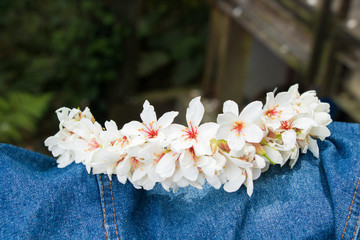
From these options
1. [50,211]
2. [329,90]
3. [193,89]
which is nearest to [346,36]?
[329,90]

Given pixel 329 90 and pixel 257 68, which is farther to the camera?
pixel 257 68

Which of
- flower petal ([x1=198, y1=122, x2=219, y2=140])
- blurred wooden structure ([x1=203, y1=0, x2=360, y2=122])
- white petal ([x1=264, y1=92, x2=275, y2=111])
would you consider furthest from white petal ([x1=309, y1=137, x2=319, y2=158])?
blurred wooden structure ([x1=203, y1=0, x2=360, y2=122])

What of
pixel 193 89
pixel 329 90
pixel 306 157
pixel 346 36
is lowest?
pixel 193 89

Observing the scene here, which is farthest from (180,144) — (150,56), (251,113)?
(150,56)

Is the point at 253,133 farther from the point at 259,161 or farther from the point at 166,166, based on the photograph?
the point at 166,166

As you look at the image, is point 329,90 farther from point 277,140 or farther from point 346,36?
point 277,140

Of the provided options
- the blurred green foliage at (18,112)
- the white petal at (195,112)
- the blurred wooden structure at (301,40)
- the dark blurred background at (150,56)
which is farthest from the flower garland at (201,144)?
the blurred green foliage at (18,112)

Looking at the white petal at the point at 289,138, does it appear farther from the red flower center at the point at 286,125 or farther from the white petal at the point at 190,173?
the white petal at the point at 190,173
